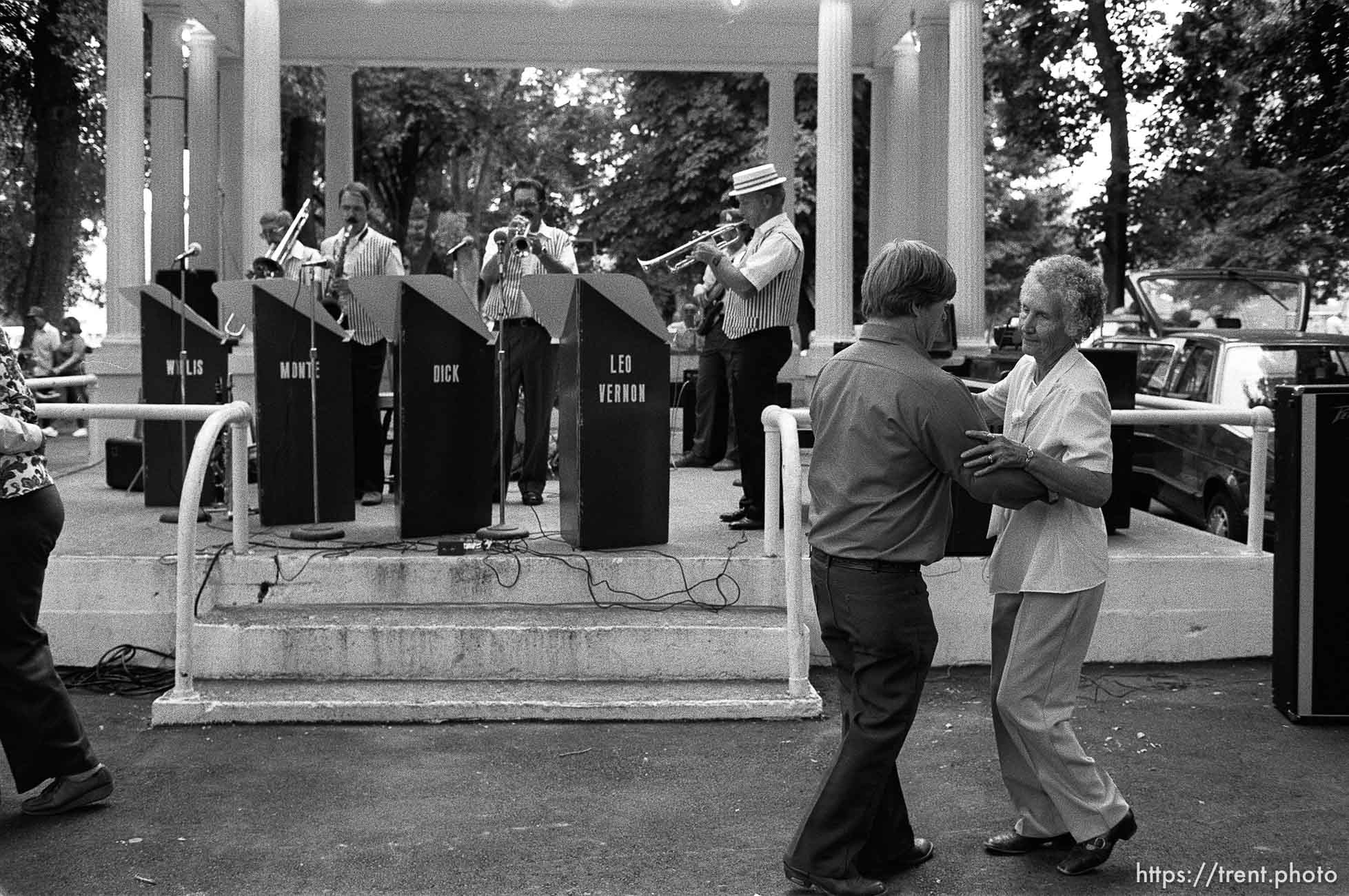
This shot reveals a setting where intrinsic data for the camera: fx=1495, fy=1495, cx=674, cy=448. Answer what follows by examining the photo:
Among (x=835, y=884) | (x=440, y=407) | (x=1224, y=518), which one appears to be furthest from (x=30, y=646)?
(x=1224, y=518)

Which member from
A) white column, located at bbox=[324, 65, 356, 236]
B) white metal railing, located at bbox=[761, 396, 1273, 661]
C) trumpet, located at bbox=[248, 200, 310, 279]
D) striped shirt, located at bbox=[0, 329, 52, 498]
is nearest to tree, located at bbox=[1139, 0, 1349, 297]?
white column, located at bbox=[324, 65, 356, 236]

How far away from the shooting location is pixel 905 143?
19.1m

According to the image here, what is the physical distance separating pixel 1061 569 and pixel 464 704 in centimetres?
288

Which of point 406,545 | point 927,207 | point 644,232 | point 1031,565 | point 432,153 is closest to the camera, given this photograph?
point 1031,565

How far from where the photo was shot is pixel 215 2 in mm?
16750

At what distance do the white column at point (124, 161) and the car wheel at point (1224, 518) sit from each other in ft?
32.1

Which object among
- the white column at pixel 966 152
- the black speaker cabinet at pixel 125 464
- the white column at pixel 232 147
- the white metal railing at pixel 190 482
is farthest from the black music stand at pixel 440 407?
the white column at pixel 232 147

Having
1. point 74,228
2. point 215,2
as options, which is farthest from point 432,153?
point 215,2

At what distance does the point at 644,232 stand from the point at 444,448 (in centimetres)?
2231

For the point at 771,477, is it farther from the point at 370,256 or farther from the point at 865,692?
the point at 370,256

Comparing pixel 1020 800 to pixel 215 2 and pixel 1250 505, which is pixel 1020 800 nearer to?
pixel 1250 505

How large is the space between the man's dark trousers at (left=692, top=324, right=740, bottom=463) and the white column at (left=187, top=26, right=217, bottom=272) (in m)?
7.43

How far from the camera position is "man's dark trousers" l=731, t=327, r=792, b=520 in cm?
823

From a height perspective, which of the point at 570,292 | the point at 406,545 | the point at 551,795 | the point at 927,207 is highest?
the point at 927,207
